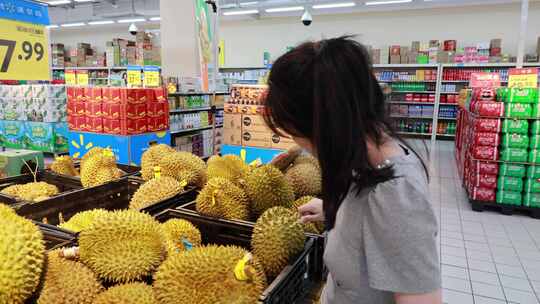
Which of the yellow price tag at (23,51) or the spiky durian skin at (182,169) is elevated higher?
the yellow price tag at (23,51)

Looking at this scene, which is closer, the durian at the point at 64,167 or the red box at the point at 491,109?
the durian at the point at 64,167

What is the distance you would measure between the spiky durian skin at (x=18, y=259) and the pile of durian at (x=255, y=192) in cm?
55

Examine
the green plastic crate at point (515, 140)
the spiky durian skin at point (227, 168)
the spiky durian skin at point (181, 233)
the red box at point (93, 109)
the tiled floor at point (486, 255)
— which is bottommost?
the tiled floor at point (486, 255)

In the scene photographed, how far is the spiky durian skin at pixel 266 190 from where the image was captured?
4.59 ft

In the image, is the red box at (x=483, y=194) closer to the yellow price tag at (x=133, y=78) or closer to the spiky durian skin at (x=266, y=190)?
the spiky durian skin at (x=266, y=190)

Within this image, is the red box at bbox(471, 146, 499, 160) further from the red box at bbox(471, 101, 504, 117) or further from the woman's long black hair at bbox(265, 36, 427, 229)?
the woman's long black hair at bbox(265, 36, 427, 229)

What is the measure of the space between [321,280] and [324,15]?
1210 centimetres

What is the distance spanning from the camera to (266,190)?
4.58 feet

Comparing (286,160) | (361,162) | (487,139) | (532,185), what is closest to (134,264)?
(361,162)

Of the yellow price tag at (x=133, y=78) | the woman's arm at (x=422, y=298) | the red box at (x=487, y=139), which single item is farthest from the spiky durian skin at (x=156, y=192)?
the yellow price tag at (x=133, y=78)

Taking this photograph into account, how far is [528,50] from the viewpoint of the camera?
396 inches

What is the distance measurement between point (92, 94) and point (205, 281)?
4928 millimetres

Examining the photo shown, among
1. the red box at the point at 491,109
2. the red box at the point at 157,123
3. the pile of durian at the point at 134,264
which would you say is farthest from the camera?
the red box at the point at 157,123

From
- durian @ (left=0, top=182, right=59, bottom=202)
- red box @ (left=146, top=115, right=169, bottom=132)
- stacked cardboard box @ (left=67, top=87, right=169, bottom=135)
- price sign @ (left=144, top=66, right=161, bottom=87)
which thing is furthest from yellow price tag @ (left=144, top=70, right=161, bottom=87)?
durian @ (left=0, top=182, right=59, bottom=202)
